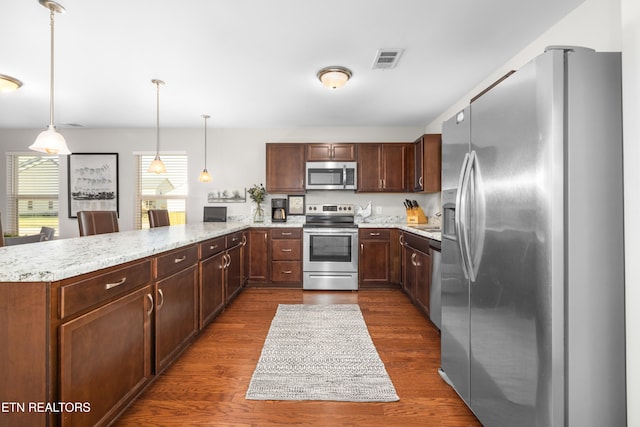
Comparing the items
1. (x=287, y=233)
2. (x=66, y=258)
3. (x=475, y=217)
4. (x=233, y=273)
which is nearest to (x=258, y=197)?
(x=287, y=233)

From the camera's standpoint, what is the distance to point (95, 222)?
2.95 m

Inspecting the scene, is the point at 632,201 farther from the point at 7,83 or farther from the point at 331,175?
the point at 7,83

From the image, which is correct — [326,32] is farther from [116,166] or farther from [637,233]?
[116,166]

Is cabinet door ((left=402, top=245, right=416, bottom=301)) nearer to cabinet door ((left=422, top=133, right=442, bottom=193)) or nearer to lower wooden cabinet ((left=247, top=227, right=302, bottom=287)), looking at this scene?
cabinet door ((left=422, top=133, right=442, bottom=193))

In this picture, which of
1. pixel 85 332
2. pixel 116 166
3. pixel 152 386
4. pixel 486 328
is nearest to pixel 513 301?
pixel 486 328

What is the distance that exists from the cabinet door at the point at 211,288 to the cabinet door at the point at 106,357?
803mm

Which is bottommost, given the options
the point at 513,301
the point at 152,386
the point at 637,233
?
the point at 152,386

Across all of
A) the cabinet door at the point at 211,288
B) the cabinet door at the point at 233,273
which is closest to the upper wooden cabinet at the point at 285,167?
the cabinet door at the point at 233,273

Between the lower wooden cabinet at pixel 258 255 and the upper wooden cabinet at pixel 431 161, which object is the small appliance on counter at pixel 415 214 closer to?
the upper wooden cabinet at pixel 431 161

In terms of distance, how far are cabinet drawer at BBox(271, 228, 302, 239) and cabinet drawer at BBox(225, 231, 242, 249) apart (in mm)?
587

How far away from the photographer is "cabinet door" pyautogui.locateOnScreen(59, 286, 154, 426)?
122cm

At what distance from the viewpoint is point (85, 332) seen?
4.24 feet

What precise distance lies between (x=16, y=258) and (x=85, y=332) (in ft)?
1.59

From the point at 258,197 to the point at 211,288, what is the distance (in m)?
2.29
